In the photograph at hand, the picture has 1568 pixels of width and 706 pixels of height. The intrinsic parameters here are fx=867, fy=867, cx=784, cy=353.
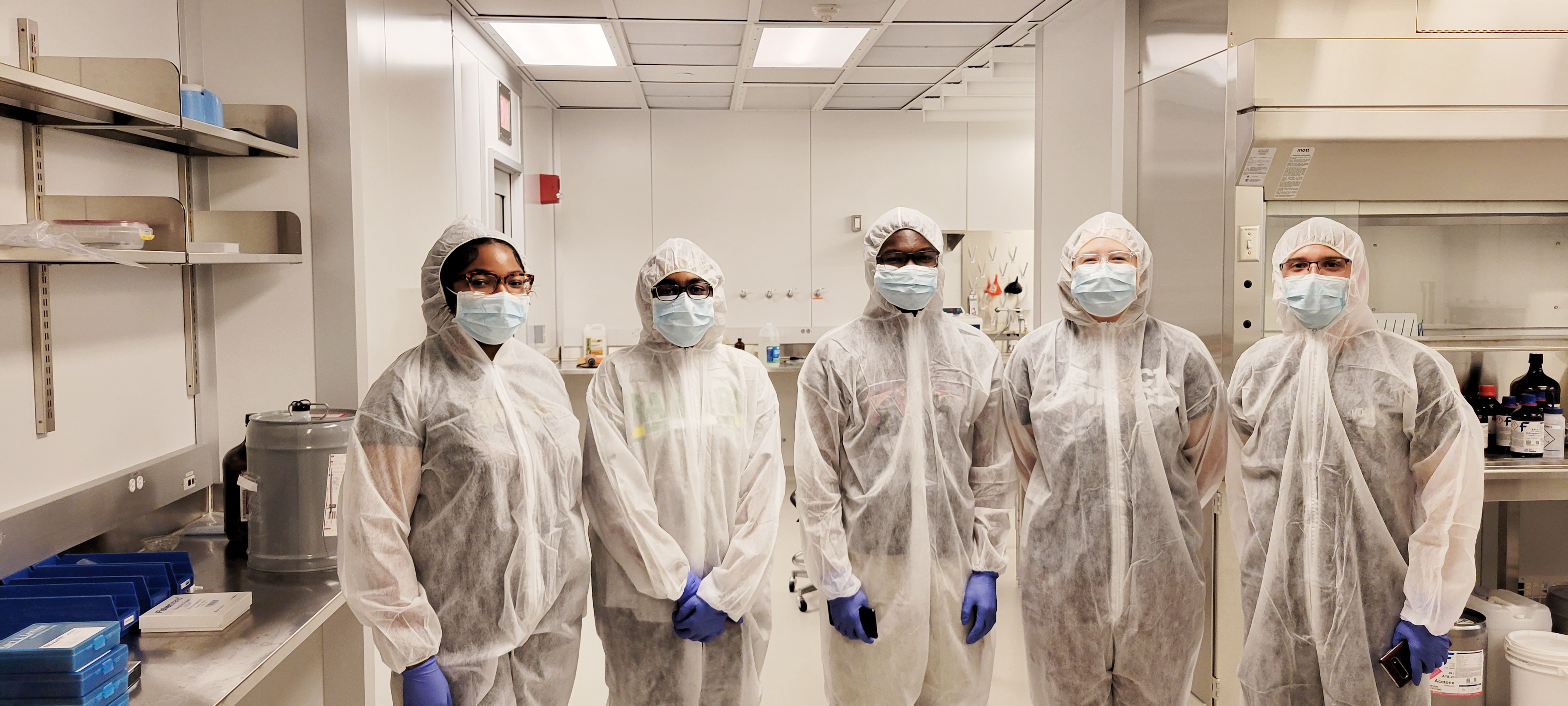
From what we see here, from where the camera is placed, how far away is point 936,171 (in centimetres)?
573

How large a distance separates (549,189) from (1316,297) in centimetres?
426

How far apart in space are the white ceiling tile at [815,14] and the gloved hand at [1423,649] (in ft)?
8.14

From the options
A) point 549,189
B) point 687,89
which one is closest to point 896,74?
point 687,89

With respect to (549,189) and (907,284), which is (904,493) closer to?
(907,284)

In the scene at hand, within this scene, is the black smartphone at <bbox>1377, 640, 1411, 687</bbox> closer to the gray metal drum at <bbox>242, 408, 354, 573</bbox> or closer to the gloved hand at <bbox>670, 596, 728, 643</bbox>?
the gloved hand at <bbox>670, 596, 728, 643</bbox>

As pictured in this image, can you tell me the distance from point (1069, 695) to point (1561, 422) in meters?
1.88

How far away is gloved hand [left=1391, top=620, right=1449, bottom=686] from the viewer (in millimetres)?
Result: 1636

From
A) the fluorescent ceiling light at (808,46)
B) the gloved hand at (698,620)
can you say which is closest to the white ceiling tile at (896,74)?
the fluorescent ceiling light at (808,46)

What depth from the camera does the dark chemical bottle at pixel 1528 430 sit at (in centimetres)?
241

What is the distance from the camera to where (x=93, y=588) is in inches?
60.9

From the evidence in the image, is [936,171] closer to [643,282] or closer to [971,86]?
[971,86]

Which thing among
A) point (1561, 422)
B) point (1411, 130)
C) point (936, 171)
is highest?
point (936, 171)

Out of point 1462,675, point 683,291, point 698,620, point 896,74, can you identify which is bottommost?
point 1462,675

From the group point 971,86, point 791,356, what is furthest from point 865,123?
point 791,356
